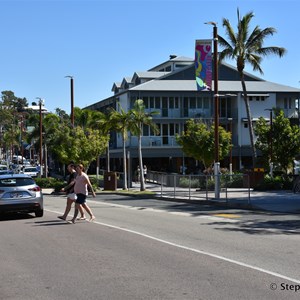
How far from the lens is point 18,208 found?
16.7 metres

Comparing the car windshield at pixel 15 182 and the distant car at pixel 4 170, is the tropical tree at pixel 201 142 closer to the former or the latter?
the distant car at pixel 4 170

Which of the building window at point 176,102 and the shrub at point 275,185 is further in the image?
the building window at point 176,102

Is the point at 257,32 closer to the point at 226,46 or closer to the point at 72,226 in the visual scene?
the point at 226,46

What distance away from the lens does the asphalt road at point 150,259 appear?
711 cm

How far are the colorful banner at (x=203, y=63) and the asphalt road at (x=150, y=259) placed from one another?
9.58 metres

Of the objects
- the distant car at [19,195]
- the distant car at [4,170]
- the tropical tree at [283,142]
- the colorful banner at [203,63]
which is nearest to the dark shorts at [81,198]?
the distant car at [19,195]

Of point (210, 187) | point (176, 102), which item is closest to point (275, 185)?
point (210, 187)

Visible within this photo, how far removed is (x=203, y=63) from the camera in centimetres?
2395

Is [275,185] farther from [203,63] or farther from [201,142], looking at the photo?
[203,63]

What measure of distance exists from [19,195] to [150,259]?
28.0 ft

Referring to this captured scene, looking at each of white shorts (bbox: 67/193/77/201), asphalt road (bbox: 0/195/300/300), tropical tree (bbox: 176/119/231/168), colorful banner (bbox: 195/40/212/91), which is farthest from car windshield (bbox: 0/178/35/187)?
tropical tree (bbox: 176/119/231/168)

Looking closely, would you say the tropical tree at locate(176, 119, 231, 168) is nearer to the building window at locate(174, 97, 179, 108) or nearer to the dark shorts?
the building window at locate(174, 97, 179, 108)

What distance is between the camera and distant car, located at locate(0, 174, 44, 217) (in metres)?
16.6

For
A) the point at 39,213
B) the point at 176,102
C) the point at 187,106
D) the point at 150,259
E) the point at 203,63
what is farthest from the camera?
the point at 187,106
